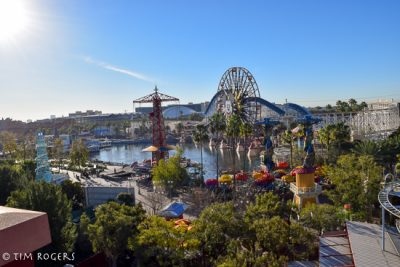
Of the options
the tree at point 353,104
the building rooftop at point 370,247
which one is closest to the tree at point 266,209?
the building rooftop at point 370,247

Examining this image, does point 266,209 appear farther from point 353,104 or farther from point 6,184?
point 353,104

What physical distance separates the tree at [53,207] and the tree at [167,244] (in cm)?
461

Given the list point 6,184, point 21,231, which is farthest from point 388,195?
point 6,184

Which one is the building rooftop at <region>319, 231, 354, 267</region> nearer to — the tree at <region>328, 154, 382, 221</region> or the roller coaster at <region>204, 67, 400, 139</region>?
the tree at <region>328, 154, 382, 221</region>

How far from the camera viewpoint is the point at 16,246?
480 centimetres

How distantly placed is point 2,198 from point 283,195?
2295cm

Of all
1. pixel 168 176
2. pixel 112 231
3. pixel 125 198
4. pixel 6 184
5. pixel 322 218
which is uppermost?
pixel 6 184

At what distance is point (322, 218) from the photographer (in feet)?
57.4

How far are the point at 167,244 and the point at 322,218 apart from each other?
8.90 meters

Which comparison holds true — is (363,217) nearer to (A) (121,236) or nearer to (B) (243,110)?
(A) (121,236)

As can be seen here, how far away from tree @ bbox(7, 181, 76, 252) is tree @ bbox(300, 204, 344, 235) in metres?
12.1

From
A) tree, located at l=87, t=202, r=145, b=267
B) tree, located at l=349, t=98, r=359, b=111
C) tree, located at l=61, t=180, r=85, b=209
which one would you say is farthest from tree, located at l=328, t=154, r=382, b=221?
tree, located at l=349, t=98, r=359, b=111

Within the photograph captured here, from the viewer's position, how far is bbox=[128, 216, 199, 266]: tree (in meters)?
12.6

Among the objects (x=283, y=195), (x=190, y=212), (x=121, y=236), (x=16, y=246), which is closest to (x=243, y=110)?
(x=283, y=195)
